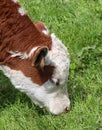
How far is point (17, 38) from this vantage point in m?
6.21

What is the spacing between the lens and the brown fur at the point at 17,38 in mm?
6164

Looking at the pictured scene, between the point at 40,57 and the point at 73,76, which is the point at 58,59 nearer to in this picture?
the point at 40,57

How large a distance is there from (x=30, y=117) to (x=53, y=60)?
0.77 m

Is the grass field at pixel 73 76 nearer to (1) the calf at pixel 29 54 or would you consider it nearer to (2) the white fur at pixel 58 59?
(1) the calf at pixel 29 54

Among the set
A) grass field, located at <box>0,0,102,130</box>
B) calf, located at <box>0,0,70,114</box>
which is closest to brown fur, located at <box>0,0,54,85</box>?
calf, located at <box>0,0,70,114</box>

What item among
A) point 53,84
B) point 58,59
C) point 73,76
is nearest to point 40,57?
point 58,59

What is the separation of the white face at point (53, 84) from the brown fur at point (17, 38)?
0.07m

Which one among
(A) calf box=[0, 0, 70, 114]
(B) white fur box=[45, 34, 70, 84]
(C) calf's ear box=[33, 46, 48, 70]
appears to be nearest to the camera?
(C) calf's ear box=[33, 46, 48, 70]

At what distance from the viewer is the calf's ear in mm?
5992

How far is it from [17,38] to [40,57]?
0.34 meters

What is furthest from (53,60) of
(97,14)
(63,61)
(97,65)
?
(97,14)

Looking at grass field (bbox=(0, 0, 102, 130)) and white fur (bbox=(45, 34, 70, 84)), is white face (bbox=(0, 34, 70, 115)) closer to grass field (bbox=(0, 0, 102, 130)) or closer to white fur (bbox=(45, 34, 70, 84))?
white fur (bbox=(45, 34, 70, 84))

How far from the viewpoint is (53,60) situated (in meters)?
6.30

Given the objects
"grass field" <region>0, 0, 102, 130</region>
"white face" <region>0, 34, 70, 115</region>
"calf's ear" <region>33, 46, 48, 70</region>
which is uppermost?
"calf's ear" <region>33, 46, 48, 70</region>
